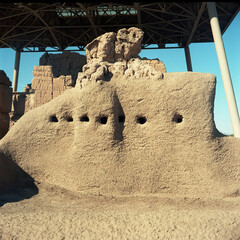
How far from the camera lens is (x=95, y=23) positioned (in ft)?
59.3

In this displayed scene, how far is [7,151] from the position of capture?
6.60m

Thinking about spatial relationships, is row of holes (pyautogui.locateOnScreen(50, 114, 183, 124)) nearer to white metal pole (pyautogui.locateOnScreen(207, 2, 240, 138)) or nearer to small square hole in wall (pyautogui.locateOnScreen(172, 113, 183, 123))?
small square hole in wall (pyautogui.locateOnScreen(172, 113, 183, 123))

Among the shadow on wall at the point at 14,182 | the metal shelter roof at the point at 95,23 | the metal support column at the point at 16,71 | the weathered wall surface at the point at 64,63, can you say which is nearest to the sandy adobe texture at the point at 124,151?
the shadow on wall at the point at 14,182

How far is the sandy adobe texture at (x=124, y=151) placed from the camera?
559 cm

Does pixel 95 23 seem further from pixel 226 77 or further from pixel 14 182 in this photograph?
pixel 14 182

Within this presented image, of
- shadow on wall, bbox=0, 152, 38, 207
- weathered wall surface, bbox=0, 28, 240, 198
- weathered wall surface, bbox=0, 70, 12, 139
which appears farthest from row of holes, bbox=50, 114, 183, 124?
weathered wall surface, bbox=0, 70, 12, 139

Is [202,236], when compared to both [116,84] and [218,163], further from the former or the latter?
[116,84]

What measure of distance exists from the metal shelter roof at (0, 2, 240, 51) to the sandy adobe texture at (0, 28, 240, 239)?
10.7 metres

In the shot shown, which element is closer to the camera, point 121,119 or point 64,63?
point 121,119

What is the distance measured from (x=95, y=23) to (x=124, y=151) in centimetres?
1520

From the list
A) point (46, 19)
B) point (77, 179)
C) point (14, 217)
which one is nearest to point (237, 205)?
point (77, 179)

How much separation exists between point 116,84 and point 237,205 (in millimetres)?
4654

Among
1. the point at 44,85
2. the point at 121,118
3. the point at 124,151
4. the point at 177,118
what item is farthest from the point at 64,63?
the point at 177,118

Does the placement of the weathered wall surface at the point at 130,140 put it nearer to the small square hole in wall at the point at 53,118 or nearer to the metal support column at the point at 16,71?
the small square hole in wall at the point at 53,118
